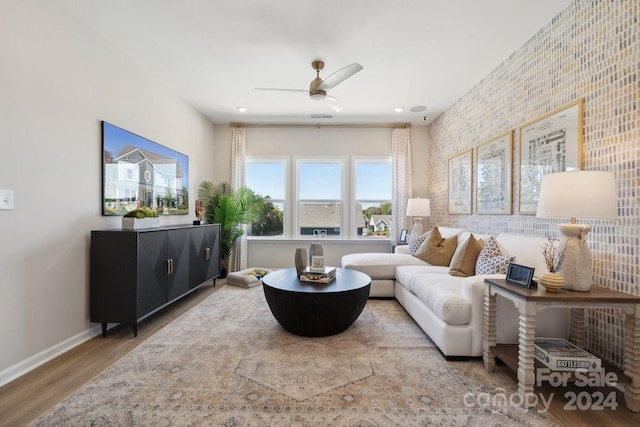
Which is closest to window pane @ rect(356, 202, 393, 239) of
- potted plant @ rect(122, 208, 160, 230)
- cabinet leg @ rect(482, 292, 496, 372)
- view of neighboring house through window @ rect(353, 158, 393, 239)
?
view of neighboring house through window @ rect(353, 158, 393, 239)

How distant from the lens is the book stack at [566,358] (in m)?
1.65

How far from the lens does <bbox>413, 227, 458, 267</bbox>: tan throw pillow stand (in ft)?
11.3

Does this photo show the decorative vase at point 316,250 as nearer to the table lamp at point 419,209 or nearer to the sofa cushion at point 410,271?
the sofa cushion at point 410,271

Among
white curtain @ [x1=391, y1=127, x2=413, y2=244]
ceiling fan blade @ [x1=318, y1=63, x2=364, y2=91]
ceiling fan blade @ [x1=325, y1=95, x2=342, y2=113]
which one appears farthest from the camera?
white curtain @ [x1=391, y1=127, x2=413, y2=244]

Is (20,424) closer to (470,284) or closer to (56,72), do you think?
(56,72)

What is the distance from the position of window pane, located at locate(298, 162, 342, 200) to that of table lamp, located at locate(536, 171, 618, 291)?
3657 millimetres

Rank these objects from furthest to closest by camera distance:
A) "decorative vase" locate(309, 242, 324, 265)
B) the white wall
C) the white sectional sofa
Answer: "decorative vase" locate(309, 242, 324, 265)
the white sectional sofa
the white wall

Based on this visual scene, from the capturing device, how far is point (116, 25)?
95.9 inches

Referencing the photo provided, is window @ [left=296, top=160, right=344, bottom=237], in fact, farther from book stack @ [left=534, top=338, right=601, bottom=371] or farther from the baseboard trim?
book stack @ [left=534, top=338, right=601, bottom=371]

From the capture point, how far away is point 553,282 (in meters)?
1.63

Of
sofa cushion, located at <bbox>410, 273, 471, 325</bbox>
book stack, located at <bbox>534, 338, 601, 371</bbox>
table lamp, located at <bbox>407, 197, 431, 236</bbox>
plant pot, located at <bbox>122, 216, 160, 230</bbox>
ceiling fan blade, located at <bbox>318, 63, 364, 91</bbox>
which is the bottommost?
book stack, located at <bbox>534, 338, 601, 371</bbox>

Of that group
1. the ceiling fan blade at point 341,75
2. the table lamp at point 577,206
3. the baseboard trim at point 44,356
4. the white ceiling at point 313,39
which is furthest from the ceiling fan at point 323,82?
the baseboard trim at point 44,356

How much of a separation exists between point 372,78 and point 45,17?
116 inches

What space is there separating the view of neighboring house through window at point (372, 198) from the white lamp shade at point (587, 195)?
139 inches
